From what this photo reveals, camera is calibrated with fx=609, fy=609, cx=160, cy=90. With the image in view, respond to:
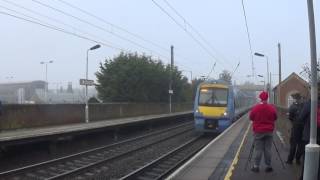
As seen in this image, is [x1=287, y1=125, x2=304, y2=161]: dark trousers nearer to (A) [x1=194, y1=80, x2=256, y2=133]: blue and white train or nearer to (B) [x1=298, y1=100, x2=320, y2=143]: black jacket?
(B) [x1=298, y1=100, x2=320, y2=143]: black jacket

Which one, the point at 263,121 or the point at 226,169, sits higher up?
the point at 263,121

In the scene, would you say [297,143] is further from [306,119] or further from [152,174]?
[152,174]

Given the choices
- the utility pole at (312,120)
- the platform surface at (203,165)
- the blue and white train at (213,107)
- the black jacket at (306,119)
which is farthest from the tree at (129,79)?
the utility pole at (312,120)

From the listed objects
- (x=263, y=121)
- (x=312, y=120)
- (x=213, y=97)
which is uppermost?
(x=213, y=97)

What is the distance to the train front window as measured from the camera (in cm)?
3416

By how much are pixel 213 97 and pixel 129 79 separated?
28.4m

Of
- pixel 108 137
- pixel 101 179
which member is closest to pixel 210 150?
pixel 101 179

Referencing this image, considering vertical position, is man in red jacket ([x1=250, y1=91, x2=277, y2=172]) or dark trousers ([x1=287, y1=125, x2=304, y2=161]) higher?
man in red jacket ([x1=250, y1=91, x2=277, y2=172])

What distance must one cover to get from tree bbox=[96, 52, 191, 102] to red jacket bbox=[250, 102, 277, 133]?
160 ft

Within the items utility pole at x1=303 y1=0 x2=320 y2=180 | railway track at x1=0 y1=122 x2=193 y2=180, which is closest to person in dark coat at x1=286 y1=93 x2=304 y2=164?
utility pole at x1=303 y1=0 x2=320 y2=180

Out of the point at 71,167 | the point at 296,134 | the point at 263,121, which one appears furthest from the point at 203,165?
the point at 71,167

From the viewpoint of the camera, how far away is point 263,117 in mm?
13008

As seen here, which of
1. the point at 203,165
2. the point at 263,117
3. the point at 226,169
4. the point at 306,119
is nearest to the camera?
the point at 306,119

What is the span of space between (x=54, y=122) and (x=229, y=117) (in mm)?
10644
